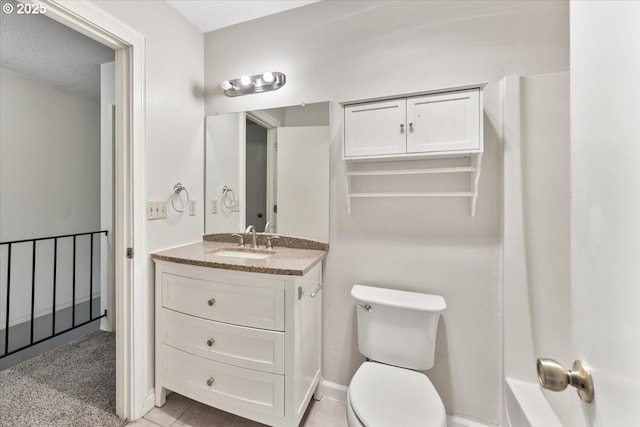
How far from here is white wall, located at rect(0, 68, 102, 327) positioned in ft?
8.09

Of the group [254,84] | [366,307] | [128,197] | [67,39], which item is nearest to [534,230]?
[366,307]

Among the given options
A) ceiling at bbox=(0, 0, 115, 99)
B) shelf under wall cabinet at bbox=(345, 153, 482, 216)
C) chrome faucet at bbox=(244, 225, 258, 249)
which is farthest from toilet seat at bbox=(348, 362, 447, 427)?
ceiling at bbox=(0, 0, 115, 99)

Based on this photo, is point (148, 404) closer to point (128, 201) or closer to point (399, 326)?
point (128, 201)

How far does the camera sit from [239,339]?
4.38ft

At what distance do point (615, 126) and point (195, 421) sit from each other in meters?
2.05

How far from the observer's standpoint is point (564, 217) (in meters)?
1.21

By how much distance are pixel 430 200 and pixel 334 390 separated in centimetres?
132

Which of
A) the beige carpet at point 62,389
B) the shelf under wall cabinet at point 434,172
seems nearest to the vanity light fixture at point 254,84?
the shelf under wall cabinet at point 434,172

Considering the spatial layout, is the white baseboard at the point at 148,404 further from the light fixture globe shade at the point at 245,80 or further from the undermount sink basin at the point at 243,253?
the light fixture globe shade at the point at 245,80

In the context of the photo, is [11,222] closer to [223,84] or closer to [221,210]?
[221,210]

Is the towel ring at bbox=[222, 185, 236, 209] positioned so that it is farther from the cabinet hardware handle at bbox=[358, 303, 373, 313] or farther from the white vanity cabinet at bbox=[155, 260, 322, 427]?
the cabinet hardware handle at bbox=[358, 303, 373, 313]

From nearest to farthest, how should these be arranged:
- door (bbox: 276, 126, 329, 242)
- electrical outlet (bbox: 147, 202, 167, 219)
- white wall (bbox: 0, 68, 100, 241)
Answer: electrical outlet (bbox: 147, 202, 167, 219) → door (bbox: 276, 126, 329, 242) → white wall (bbox: 0, 68, 100, 241)

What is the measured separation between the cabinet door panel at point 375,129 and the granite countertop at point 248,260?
64cm

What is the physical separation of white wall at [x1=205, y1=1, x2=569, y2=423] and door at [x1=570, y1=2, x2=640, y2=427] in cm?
90
